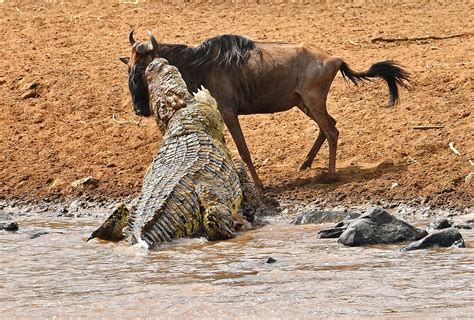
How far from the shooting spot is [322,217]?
1020 centimetres

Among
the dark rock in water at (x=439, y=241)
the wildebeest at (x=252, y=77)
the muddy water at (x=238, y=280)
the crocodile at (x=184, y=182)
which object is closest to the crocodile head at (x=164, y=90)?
the crocodile at (x=184, y=182)

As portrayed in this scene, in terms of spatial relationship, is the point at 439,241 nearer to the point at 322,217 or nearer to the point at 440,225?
the point at 440,225

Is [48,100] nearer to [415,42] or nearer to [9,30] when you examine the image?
[9,30]

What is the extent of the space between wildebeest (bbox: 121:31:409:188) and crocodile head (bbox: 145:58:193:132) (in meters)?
0.63

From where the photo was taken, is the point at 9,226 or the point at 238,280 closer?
the point at 238,280

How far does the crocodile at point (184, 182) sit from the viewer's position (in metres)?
9.20

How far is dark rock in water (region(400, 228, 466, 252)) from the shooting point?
27.0 feet

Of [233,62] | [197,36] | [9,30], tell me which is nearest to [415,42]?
[197,36]

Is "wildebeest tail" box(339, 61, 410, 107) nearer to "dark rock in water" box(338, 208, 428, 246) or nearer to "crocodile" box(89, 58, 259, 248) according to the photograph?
"crocodile" box(89, 58, 259, 248)

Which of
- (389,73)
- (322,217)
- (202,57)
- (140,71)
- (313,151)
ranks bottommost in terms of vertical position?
(322,217)

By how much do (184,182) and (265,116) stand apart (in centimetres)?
498

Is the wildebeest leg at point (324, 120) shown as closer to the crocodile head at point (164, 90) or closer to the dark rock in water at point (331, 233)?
the crocodile head at point (164, 90)

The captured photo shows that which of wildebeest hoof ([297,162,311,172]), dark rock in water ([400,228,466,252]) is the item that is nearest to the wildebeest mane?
wildebeest hoof ([297,162,311,172])

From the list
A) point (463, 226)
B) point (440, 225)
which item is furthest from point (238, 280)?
point (463, 226)
